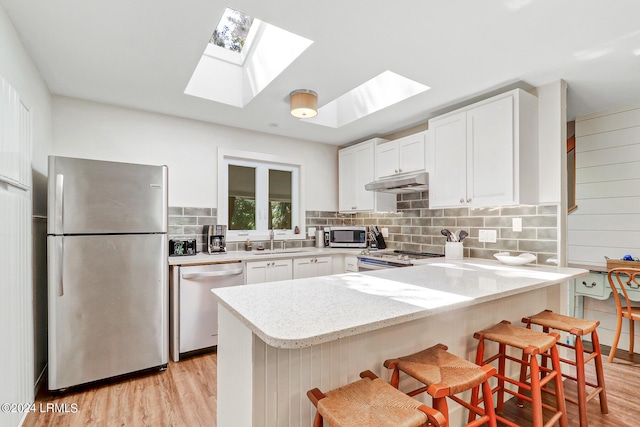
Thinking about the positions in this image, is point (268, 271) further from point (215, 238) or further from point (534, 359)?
point (534, 359)

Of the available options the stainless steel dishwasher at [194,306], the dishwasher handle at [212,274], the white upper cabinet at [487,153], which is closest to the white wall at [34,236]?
the stainless steel dishwasher at [194,306]

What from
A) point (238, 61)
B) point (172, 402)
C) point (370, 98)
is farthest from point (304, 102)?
point (172, 402)

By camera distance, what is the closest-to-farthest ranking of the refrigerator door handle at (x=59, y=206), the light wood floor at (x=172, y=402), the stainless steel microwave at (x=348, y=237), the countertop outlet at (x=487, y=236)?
the light wood floor at (x=172, y=402), the refrigerator door handle at (x=59, y=206), the countertop outlet at (x=487, y=236), the stainless steel microwave at (x=348, y=237)

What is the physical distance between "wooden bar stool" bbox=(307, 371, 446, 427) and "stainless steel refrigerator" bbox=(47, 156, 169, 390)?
6.40 feet

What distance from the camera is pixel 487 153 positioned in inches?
102

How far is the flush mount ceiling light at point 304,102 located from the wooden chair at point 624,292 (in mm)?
2872

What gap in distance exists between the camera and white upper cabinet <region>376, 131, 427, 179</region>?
323 centimetres

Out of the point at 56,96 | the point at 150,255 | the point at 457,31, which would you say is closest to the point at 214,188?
the point at 150,255

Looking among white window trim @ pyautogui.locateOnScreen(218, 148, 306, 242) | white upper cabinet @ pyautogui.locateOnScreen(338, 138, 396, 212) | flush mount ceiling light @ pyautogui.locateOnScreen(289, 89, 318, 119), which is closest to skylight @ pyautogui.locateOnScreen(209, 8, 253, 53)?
flush mount ceiling light @ pyautogui.locateOnScreen(289, 89, 318, 119)

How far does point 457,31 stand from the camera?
180cm

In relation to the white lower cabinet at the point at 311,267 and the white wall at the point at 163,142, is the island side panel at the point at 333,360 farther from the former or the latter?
the white wall at the point at 163,142

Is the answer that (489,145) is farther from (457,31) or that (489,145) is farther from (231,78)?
(231,78)

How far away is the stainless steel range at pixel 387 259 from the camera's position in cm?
302

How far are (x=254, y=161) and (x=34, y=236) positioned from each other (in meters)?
2.24
